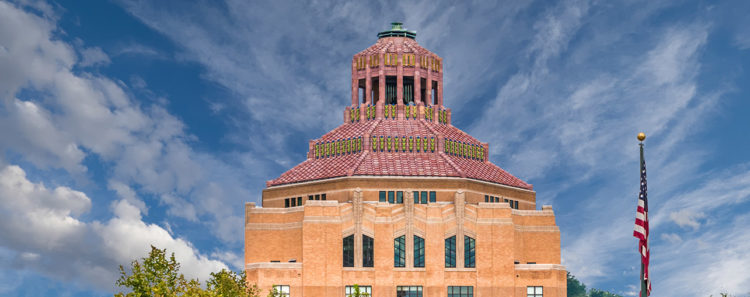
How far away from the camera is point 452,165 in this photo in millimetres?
114875

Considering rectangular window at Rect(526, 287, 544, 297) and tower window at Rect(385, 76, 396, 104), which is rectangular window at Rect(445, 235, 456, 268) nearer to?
rectangular window at Rect(526, 287, 544, 297)

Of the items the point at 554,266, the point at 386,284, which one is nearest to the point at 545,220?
the point at 554,266

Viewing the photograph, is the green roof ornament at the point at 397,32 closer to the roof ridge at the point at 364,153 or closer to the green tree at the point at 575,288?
the roof ridge at the point at 364,153

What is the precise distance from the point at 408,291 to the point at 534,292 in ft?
38.6

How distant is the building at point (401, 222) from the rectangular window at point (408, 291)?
0.30 feet

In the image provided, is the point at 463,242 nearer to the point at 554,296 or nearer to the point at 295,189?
the point at 554,296

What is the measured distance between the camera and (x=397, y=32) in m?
129

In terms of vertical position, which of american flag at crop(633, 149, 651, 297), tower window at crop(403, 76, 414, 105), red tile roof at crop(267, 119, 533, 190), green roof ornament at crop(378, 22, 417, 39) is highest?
green roof ornament at crop(378, 22, 417, 39)

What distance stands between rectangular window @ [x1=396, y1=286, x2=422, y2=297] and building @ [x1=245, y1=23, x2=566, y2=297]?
0.30 feet

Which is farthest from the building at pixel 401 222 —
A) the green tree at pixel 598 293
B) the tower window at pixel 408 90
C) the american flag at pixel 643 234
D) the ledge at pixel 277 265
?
the green tree at pixel 598 293

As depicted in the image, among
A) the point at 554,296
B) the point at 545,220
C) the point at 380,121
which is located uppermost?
the point at 380,121

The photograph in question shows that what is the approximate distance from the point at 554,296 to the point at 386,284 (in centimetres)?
1569

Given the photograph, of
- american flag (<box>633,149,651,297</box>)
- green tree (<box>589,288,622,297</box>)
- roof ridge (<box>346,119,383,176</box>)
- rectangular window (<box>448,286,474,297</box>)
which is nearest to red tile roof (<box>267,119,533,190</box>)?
roof ridge (<box>346,119,383,176</box>)

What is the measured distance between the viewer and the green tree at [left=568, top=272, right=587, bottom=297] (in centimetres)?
17812
